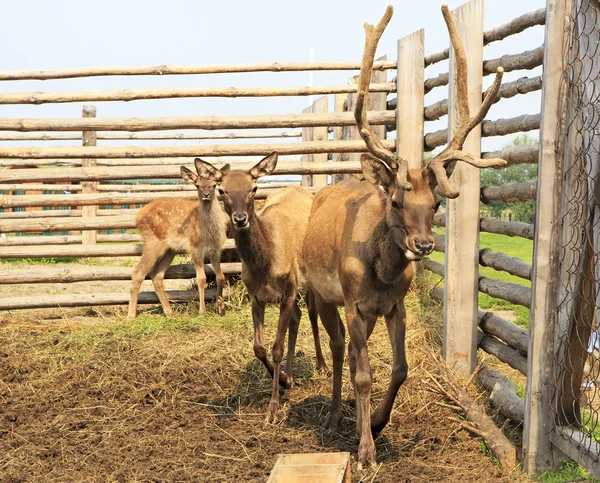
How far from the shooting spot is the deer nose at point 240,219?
6977 millimetres

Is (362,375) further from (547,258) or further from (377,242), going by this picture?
(547,258)

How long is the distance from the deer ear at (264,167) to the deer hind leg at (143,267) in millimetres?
3096

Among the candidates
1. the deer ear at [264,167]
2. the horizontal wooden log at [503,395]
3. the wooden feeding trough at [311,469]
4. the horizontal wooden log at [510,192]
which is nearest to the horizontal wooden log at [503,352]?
the horizontal wooden log at [503,395]

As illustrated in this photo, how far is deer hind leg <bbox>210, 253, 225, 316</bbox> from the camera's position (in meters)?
10.2

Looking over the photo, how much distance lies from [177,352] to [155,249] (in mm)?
2991

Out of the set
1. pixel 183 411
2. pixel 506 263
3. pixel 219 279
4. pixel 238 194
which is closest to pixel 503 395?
pixel 506 263

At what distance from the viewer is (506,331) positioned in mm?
6547

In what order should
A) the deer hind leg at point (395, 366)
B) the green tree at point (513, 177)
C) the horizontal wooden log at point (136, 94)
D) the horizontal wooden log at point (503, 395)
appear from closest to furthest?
the deer hind leg at point (395, 366) < the horizontal wooden log at point (503, 395) < the horizontal wooden log at point (136, 94) < the green tree at point (513, 177)

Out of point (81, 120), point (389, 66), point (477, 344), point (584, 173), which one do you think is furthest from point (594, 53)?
point (81, 120)

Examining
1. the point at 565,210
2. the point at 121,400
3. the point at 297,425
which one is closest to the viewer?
the point at 565,210

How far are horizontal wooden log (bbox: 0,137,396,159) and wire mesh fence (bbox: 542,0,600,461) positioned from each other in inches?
193

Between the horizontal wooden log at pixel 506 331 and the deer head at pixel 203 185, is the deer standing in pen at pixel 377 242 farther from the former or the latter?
the deer head at pixel 203 185

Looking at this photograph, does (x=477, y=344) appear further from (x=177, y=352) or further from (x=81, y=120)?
(x=81, y=120)

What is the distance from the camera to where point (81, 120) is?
9836mm
